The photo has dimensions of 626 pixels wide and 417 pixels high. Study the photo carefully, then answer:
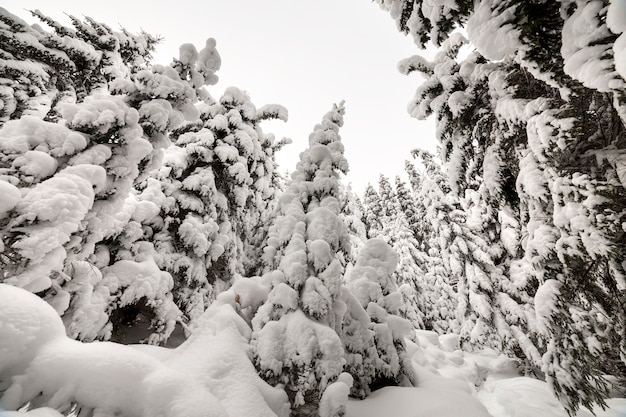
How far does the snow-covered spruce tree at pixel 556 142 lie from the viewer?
1.95 m

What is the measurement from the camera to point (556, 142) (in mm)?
2883

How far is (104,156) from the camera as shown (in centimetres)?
549

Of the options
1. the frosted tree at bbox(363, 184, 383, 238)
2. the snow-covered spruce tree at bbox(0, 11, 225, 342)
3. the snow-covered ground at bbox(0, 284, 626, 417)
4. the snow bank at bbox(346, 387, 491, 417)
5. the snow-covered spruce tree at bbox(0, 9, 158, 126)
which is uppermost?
the frosted tree at bbox(363, 184, 383, 238)

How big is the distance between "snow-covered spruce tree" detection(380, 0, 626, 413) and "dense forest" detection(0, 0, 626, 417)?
0.02m

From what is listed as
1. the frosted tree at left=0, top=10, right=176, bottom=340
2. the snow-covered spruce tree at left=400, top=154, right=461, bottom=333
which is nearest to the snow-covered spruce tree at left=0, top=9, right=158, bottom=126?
the frosted tree at left=0, top=10, right=176, bottom=340

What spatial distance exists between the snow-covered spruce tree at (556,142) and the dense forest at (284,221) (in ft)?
0.05

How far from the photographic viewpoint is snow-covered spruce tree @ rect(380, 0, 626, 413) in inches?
76.7

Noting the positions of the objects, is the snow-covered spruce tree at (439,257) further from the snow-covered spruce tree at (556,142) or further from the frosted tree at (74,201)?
the frosted tree at (74,201)

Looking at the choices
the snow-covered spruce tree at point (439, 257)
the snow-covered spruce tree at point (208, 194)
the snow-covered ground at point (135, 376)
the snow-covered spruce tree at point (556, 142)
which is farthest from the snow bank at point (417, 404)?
the snow-covered spruce tree at point (439, 257)

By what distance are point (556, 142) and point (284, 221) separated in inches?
175

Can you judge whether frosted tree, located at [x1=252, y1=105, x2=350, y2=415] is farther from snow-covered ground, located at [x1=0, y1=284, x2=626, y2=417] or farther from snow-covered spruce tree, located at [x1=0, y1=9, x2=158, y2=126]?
snow-covered spruce tree, located at [x1=0, y1=9, x2=158, y2=126]

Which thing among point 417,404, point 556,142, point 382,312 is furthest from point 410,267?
point 556,142

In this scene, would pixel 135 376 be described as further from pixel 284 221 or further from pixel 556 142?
pixel 556 142

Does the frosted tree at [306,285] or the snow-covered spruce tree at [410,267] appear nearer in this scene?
the frosted tree at [306,285]
